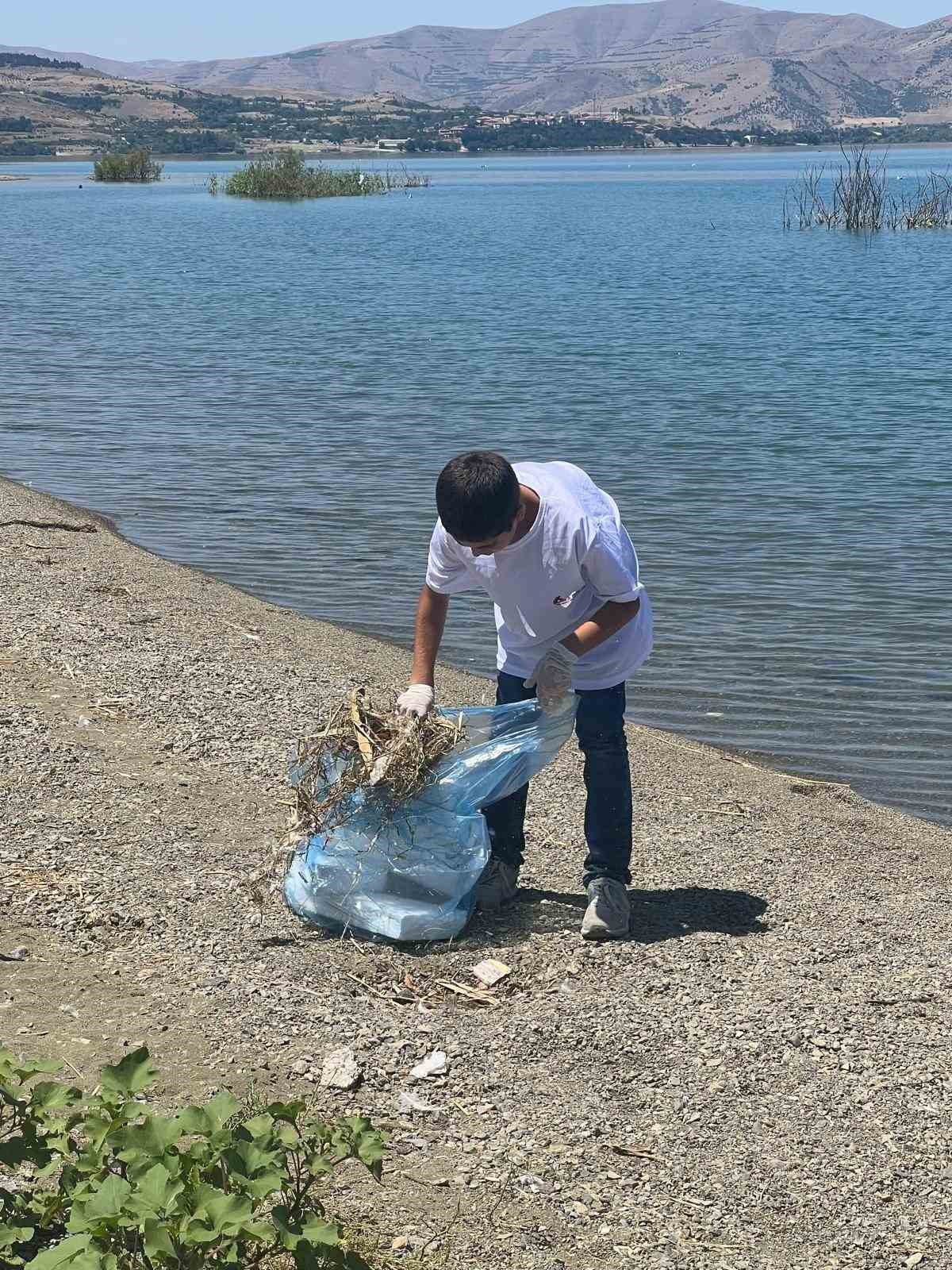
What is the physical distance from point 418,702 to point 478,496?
86 cm

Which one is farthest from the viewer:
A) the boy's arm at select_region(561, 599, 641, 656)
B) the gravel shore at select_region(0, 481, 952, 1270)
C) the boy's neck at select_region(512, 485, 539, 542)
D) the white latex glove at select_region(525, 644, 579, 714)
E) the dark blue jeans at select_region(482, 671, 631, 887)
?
the dark blue jeans at select_region(482, 671, 631, 887)

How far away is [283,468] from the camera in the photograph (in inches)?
591

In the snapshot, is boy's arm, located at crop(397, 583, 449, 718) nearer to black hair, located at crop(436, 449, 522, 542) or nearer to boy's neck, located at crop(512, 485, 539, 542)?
boy's neck, located at crop(512, 485, 539, 542)

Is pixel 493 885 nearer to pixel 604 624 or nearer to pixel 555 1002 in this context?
pixel 555 1002

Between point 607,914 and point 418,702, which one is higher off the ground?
point 418,702

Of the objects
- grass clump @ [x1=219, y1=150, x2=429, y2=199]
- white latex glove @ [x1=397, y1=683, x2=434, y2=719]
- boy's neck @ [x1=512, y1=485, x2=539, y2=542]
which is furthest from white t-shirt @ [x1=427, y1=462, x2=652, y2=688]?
grass clump @ [x1=219, y1=150, x2=429, y2=199]

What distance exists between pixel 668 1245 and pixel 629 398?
Result: 16202mm

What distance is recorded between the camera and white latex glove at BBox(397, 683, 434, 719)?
4.59 m

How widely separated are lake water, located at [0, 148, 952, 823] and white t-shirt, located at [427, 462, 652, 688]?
3.34m

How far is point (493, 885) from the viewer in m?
4.95

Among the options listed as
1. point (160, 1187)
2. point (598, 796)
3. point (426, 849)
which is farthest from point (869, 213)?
point (160, 1187)

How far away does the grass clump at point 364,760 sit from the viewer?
4.55 meters

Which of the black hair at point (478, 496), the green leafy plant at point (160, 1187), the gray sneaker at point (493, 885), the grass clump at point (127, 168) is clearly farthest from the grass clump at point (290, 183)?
the green leafy plant at point (160, 1187)

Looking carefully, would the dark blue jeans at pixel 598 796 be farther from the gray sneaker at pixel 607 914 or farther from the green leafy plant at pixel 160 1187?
the green leafy plant at pixel 160 1187
